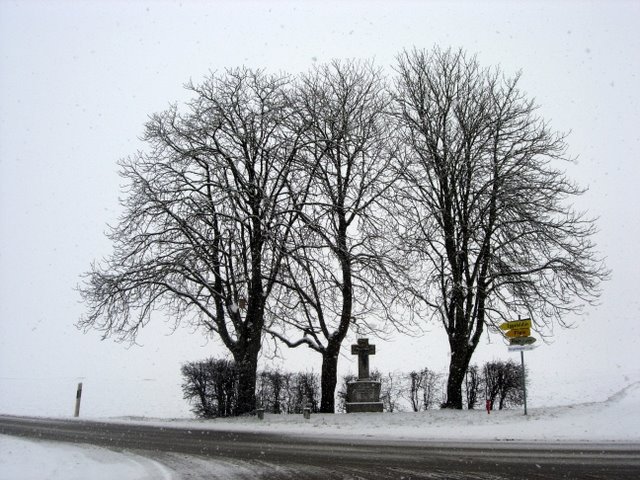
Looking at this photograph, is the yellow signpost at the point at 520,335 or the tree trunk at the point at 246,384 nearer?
the yellow signpost at the point at 520,335

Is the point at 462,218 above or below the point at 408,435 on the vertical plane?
above

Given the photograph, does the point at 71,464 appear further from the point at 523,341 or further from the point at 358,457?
the point at 523,341

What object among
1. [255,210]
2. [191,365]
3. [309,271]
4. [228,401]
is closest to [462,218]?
[309,271]

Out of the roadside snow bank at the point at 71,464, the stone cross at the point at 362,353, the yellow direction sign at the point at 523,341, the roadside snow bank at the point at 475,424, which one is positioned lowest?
the roadside snow bank at the point at 71,464

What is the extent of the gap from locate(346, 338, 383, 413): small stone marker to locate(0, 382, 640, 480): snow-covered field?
2233mm

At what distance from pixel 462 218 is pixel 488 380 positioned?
13.1 meters

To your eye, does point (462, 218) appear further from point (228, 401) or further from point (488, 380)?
point (488, 380)

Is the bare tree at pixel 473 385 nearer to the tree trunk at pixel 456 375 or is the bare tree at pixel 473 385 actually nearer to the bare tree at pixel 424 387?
the bare tree at pixel 424 387

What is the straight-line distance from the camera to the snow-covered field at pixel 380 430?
816 centimetres

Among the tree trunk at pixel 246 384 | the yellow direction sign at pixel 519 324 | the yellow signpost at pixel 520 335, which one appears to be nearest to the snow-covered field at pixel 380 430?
the tree trunk at pixel 246 384

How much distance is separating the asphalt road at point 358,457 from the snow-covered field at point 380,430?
2.57 ft

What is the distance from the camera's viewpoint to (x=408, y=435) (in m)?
12.6

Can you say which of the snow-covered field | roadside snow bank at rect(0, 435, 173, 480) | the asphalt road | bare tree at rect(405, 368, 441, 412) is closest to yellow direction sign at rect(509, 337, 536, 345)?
the snow-covered field

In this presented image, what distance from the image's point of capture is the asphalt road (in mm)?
7594
